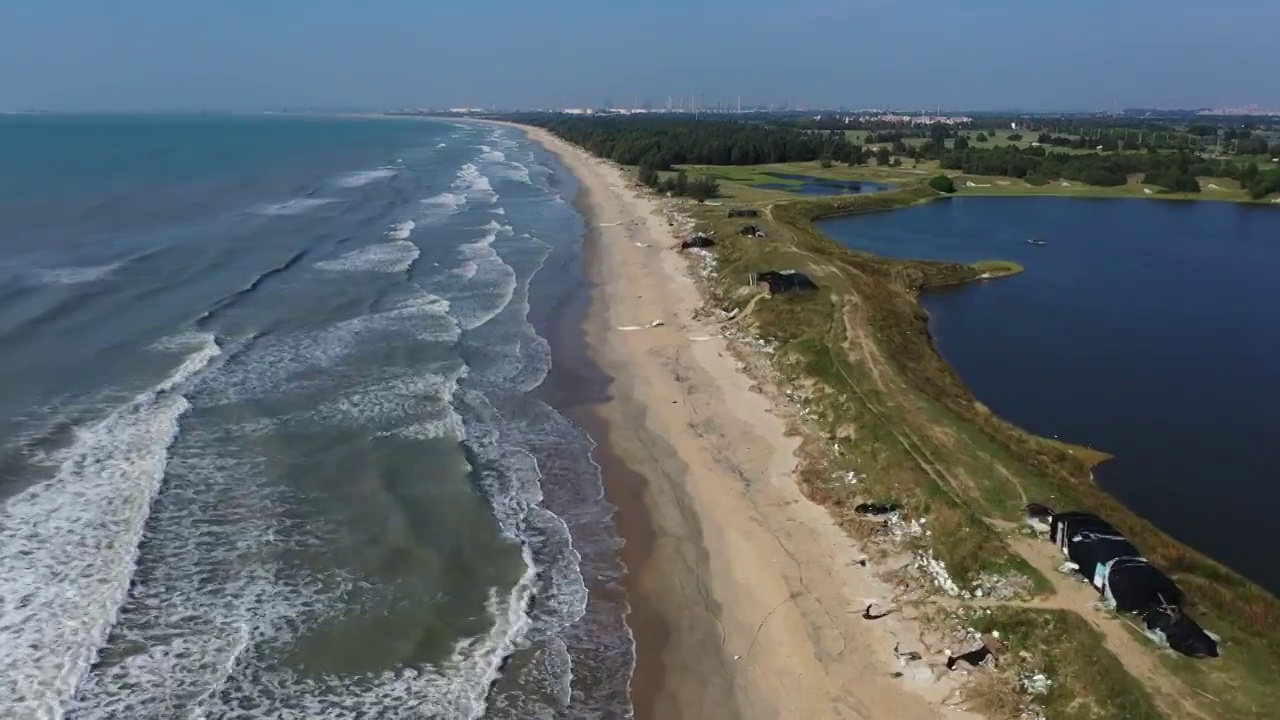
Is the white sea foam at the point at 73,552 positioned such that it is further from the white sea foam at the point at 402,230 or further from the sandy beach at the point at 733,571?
the white sea foam at the point at 402,230

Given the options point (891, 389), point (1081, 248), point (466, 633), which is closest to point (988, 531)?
point (891, 389)

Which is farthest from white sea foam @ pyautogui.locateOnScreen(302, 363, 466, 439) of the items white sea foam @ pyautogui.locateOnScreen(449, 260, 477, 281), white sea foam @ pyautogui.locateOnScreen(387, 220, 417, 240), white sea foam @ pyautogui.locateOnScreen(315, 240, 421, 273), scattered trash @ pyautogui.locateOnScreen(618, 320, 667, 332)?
white sea foam @ pyautogui.locateOnScreen(387, 220, 417, 240)

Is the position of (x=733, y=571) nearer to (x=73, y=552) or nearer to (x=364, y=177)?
(x=73, y=552)

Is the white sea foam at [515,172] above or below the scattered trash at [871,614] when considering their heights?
above

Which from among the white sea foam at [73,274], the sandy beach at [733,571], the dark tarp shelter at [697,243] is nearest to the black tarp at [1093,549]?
the sandy beach at [733,571]

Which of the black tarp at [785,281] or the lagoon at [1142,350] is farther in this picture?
the black tarp at [785,281]

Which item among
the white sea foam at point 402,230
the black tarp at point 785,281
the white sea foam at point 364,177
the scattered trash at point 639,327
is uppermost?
the white sea foam at point 364,177
